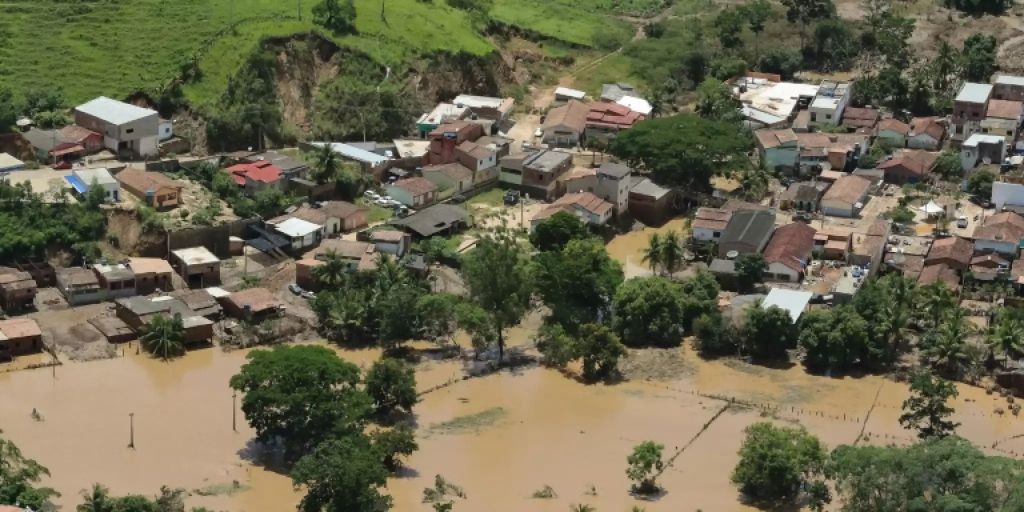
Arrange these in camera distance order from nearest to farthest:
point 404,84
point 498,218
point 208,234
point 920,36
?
point 208,234 < point 498,218 < point 404,84 < point 920,36

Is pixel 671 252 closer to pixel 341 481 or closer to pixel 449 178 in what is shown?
pixel 449 178

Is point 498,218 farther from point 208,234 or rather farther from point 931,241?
point 931,241

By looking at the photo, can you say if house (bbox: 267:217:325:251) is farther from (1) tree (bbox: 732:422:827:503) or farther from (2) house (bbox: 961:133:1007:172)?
(2) house (bbox: 961:133:1007:172)

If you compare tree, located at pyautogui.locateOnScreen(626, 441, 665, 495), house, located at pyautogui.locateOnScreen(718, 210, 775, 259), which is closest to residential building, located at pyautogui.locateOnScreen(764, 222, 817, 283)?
house, located at pyautogui.locateOnScreen(718, 210, 775, 259)

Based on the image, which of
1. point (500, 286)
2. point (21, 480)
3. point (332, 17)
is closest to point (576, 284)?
point (500, 286)

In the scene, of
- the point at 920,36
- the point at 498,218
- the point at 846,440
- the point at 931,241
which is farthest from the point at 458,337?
the point at 920,36

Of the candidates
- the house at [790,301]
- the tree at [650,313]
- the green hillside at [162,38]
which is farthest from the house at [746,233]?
the green hillside at [162,38]

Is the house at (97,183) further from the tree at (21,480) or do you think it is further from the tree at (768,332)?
the tree at (768,332)

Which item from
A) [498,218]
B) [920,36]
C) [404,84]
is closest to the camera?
[498,218]
